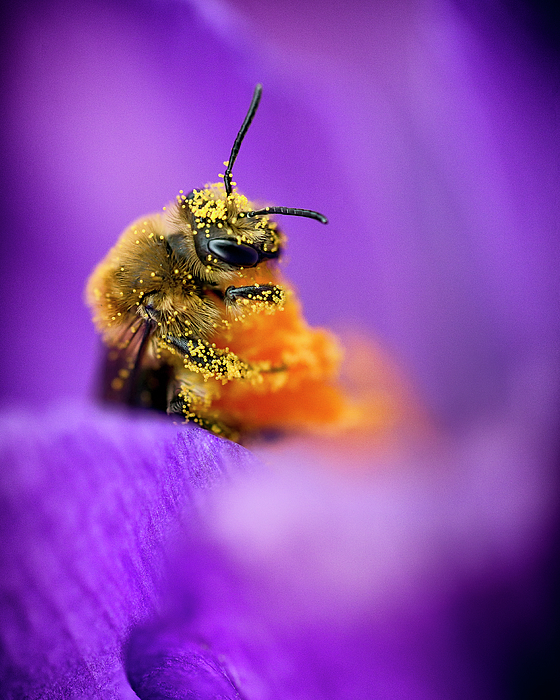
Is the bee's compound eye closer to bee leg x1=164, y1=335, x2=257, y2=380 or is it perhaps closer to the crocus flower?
bee leg x1=164, y1=335, x2=257, y2=380

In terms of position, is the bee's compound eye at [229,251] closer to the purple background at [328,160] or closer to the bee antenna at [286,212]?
the bee antenna at [286,212]

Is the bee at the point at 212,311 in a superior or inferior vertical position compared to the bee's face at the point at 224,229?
inferior

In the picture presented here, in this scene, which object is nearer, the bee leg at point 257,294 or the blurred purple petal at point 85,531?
the blurred purple petal at point 85,531

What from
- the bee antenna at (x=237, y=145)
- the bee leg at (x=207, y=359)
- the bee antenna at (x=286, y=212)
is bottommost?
the bee leg at (x=207, y=359)

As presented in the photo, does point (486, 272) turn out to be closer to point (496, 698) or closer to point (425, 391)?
point (425, 391)

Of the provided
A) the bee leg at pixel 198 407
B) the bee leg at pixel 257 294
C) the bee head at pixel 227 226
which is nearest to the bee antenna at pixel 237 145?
the bee head at pixel 227 226

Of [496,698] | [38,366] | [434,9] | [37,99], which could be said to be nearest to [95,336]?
[38,366]

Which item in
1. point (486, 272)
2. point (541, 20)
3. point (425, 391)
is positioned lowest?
point (425, 391)

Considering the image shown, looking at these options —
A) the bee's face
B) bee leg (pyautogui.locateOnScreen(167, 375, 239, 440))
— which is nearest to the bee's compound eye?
the bee's face
